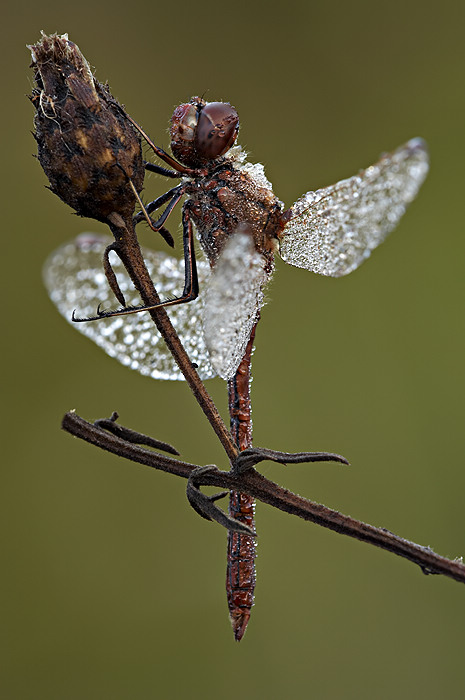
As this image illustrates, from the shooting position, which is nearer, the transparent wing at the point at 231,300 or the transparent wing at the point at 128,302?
the transparent wing at the point at 231,300

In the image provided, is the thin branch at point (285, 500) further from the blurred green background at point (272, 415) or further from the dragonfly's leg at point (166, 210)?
the blurred green background at point (272, 415)

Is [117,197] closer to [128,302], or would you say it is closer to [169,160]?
[169,160]

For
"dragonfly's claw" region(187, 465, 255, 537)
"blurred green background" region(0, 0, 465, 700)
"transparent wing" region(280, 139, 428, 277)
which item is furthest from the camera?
"blurred green background" region(0, 0, 465, 700)

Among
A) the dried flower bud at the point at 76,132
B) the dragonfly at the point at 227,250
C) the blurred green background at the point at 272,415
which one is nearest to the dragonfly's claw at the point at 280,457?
the dragonfly at the point at 227,250

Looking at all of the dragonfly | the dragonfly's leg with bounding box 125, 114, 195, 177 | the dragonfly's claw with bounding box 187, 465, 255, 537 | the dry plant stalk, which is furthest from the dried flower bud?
the dragonfly's claw with bounding box 187, 465, 255, 537

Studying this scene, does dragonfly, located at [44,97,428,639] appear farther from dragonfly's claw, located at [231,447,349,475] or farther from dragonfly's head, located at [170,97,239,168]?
dragonfly's claw, located at [231,447,349,475]

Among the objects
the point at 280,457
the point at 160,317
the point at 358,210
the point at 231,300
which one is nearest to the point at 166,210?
the point at 231,300
